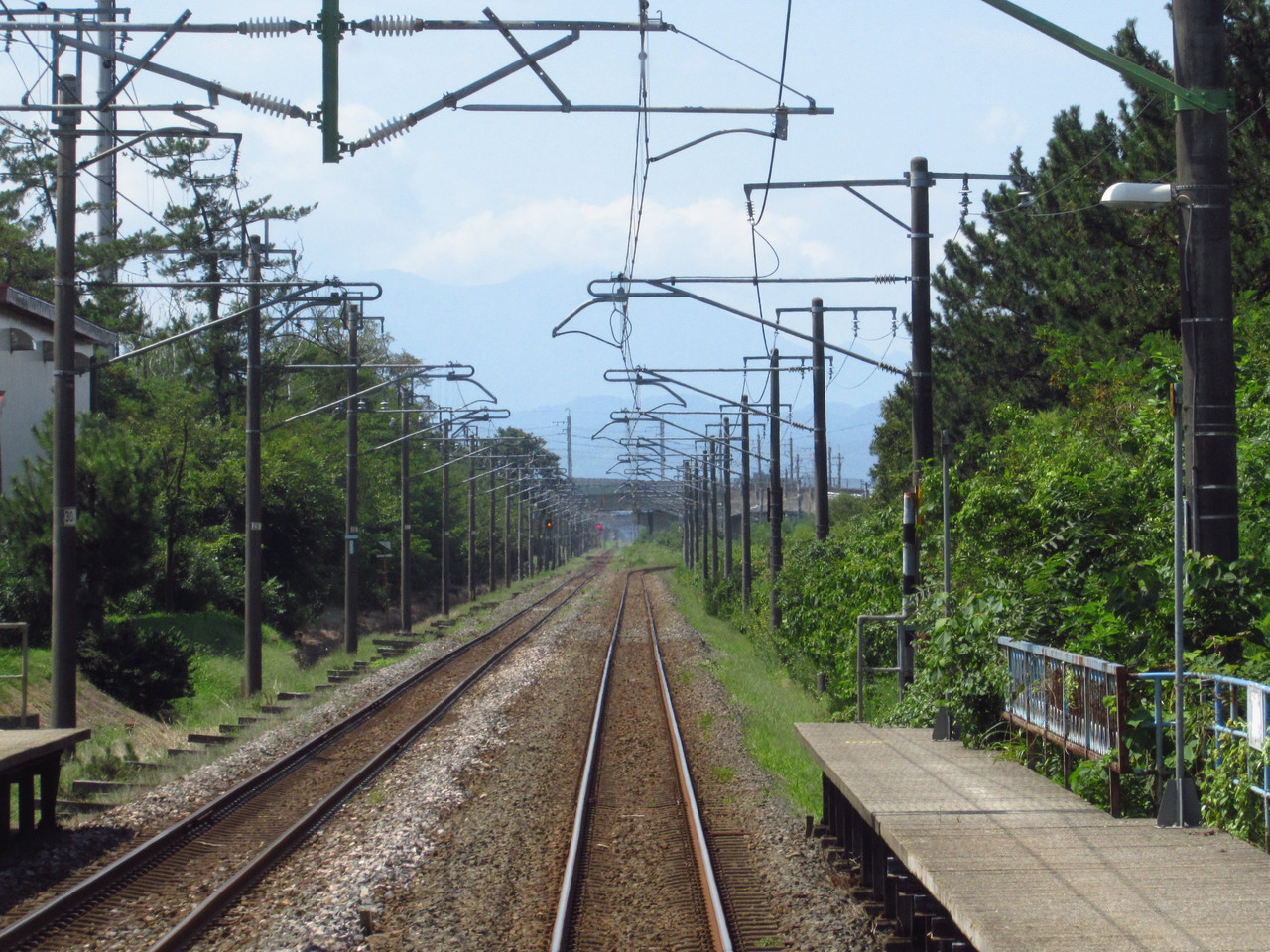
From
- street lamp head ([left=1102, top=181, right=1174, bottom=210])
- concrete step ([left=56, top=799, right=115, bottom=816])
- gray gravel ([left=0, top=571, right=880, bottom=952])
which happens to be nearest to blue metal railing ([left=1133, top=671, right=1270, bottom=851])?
gray gravel ([left=0, top=571, right=880, bottom=952])

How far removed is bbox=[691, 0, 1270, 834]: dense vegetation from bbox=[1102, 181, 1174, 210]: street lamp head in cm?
223

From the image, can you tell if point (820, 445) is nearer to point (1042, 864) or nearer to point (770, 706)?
point (770, 706)

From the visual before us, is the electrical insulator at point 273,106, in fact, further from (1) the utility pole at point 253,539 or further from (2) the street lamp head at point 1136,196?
(1) the utility pole at point 253,539

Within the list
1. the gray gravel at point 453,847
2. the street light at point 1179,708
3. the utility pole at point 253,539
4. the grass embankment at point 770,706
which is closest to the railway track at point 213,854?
the gray gravel at point 453,847

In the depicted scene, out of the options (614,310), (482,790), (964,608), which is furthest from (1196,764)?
(614,310)

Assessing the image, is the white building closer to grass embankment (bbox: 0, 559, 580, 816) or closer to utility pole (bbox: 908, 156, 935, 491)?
grass embankment (bbox: 0, 559, 580, 816)

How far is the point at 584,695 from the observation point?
907 inches

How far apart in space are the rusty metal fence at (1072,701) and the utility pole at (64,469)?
1024cm

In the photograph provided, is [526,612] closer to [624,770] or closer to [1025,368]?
[1025,368]

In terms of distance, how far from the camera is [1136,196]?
27.8 feet

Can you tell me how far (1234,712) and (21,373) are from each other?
2685 centimetres

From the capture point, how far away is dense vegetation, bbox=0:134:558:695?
23.3 metres

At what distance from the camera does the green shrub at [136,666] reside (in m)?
22.7

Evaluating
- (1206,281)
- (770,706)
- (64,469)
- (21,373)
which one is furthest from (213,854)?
(21,373)
